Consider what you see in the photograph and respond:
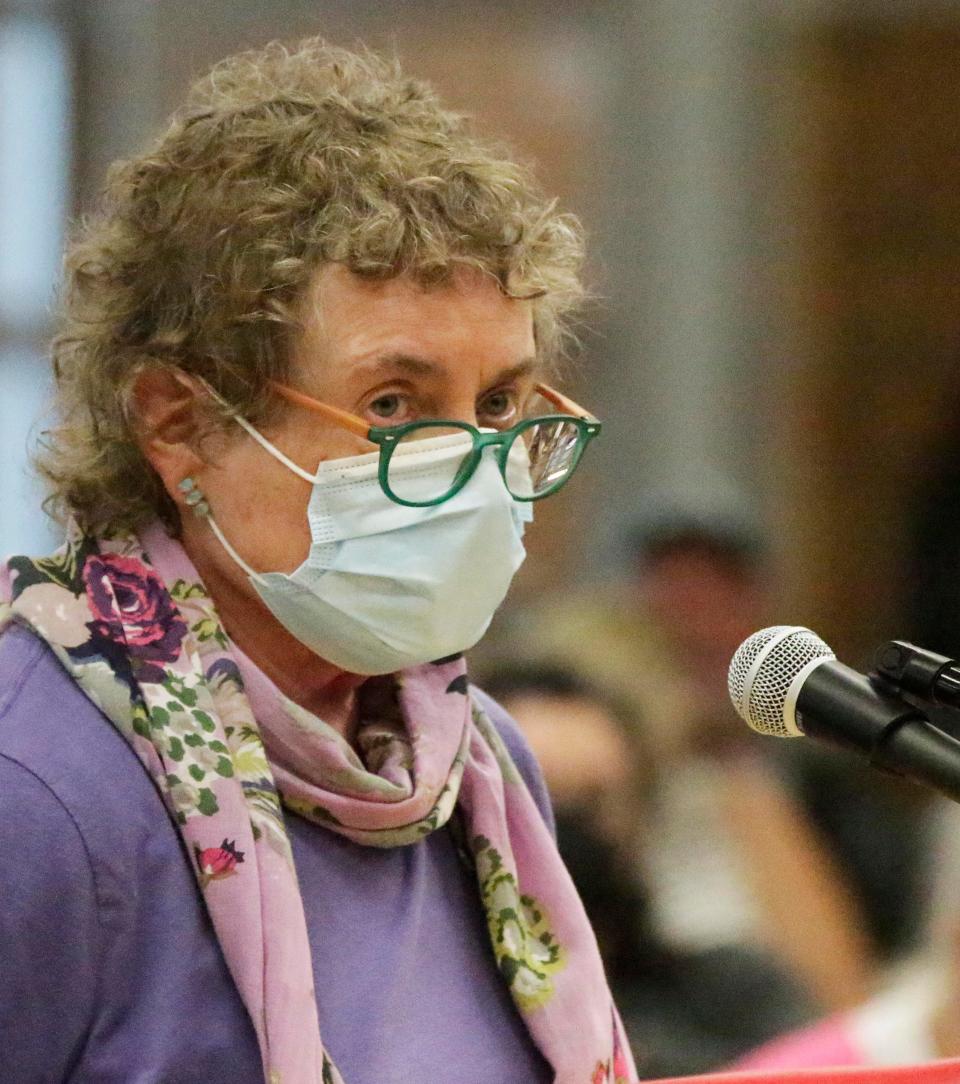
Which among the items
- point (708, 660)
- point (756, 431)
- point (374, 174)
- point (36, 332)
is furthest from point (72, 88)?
point (374, 174)

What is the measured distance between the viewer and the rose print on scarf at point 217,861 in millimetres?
1401

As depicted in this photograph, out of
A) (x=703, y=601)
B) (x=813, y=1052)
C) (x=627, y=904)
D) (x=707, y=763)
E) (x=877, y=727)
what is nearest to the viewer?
(x=877, y=727)

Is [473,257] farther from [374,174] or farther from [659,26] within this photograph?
[659,26]

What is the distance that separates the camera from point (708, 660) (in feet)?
14.0

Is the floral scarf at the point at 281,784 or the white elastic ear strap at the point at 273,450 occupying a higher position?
the white elastic ear strap at the point at 273,450

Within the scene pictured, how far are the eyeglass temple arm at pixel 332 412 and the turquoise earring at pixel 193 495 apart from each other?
0.11 m

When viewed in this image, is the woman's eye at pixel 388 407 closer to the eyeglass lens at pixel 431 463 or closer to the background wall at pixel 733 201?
the eyeglass lens at pixel 431 463

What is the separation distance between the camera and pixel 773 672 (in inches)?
51.2

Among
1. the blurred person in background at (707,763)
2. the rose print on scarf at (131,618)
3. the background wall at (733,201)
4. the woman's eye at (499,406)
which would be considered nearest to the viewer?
the rose print on scarf at (131,618)

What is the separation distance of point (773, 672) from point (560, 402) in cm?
44

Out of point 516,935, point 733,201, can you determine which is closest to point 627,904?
point 516,935

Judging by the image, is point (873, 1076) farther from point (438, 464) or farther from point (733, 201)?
point (733, 201)

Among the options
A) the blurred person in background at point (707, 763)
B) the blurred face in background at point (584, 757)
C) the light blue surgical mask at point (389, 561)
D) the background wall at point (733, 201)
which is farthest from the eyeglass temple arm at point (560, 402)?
the background wall at point (733, 201)

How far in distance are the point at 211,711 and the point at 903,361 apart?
4.80 metres
